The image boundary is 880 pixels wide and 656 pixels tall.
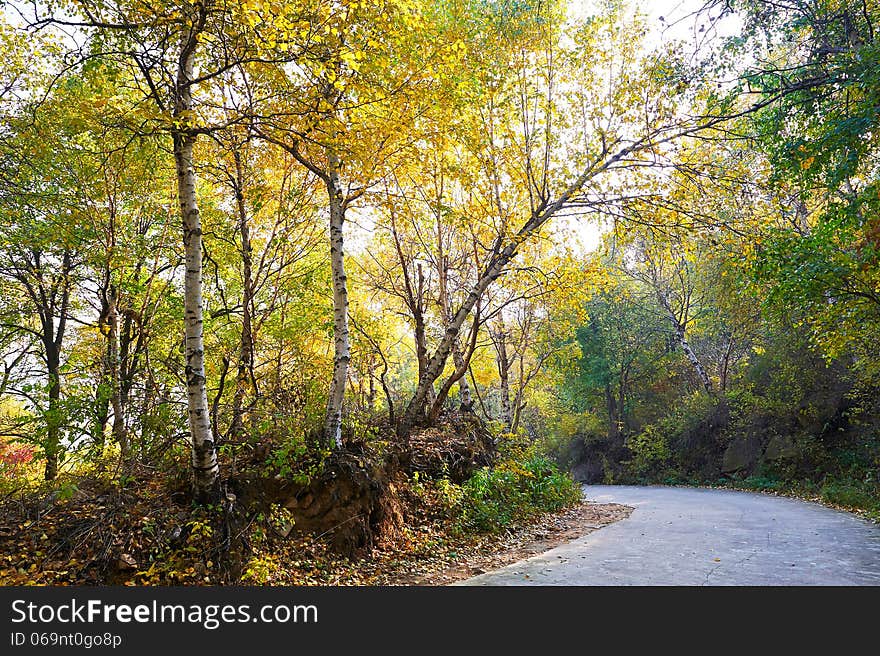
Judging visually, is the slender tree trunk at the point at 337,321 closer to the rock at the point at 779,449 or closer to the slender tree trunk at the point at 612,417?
the rock at the point at 779,449

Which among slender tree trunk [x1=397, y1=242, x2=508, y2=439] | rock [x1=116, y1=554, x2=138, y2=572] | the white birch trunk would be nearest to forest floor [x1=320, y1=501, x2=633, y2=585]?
the white birch trunk

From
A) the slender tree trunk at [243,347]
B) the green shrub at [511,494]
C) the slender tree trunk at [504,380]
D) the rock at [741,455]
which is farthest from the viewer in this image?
the rock at [741,455]

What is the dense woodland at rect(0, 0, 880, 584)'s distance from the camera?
19.6 feet

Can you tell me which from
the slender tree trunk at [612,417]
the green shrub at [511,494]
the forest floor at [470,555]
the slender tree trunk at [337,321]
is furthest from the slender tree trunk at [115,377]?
the slender tree trunk at [612,417]

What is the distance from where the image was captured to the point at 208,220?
36.7 feet

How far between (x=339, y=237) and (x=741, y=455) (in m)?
18.4

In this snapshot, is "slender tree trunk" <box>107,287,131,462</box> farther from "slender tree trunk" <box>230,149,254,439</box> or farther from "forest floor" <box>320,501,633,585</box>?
"forest floor" <box>320,501,633,585</box>

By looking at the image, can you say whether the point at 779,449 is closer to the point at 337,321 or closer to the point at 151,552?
the point at 337,321

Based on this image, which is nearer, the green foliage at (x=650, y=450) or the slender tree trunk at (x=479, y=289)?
the slender tree trunk at (x=479, y=289)

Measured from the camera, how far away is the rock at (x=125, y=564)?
5.36m

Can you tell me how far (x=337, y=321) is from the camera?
26.6 feet

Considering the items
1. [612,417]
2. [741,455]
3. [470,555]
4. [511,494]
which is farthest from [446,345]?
[612,417]

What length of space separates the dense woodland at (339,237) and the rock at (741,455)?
57.6 inches

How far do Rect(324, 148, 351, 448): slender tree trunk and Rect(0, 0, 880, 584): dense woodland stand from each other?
0.15ft
